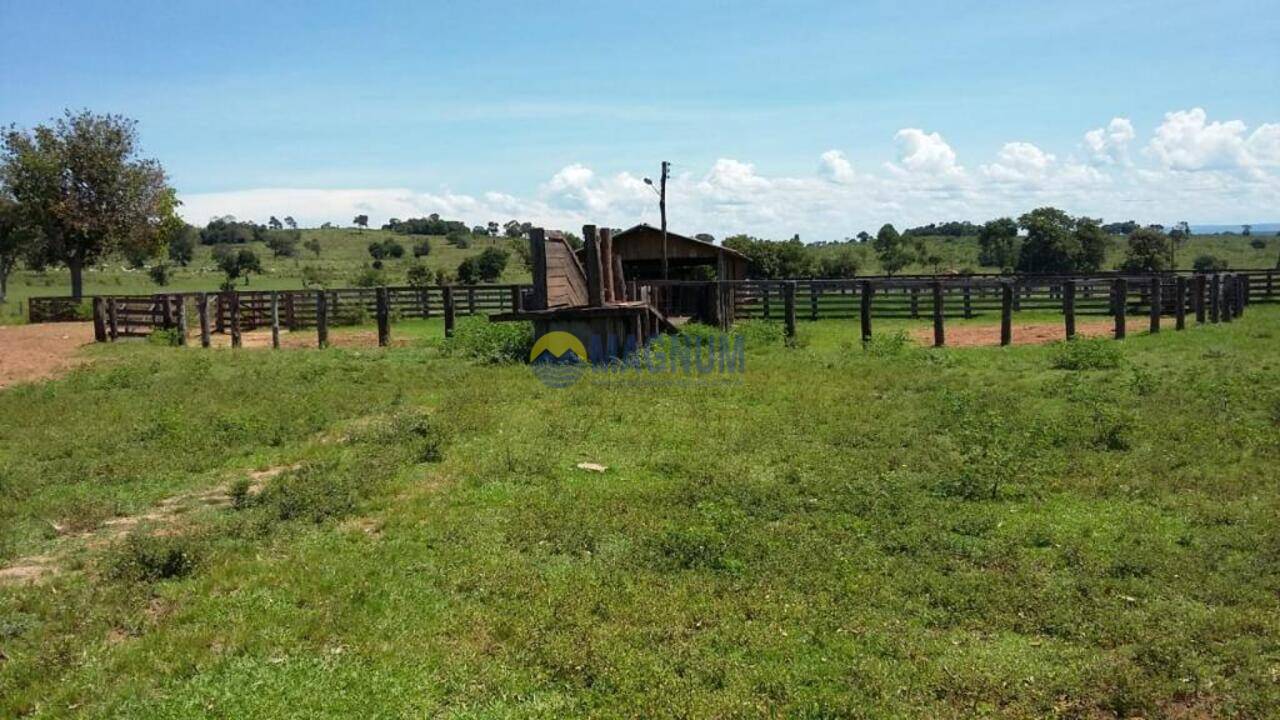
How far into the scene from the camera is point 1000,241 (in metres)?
78.0

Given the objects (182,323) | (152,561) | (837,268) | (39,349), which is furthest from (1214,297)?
(837,268)

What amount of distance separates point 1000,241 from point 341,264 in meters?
59.5

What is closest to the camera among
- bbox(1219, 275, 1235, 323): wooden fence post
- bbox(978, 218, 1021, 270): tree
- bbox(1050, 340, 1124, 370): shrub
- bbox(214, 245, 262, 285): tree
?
bbox(1050, 340, 1124, 370): shrub

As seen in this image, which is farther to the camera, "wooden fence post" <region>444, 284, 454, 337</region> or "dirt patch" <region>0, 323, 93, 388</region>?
"wooden fence post" <region>444, 284, 454, 337</region>

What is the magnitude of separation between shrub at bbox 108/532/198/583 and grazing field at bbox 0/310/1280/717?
0.03 m

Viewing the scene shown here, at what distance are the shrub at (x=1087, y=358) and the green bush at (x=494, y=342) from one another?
9.97 m

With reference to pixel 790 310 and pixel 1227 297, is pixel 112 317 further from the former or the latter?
pixel 1227 297

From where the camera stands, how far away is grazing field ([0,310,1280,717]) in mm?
4984

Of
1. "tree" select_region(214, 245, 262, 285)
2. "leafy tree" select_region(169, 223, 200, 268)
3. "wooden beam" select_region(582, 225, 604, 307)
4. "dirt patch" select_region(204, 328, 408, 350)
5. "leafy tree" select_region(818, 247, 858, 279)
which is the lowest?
"dirt patch" select_region(204, 328, 408, 350)

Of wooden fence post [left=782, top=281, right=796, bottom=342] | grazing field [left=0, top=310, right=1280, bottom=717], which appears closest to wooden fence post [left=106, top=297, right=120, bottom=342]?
grazing field [left=0, top=310, right=1280, bottom=717]

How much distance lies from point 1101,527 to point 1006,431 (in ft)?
11.1

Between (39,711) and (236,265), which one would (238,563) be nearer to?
(39,711)

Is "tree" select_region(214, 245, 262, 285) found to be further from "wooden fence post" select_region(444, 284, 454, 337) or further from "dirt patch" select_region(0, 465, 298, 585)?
"dirt patch" select_region(0, 465, 298, 585)

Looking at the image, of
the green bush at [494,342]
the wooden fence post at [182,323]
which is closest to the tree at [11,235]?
the wooden fence post at [182,323]
